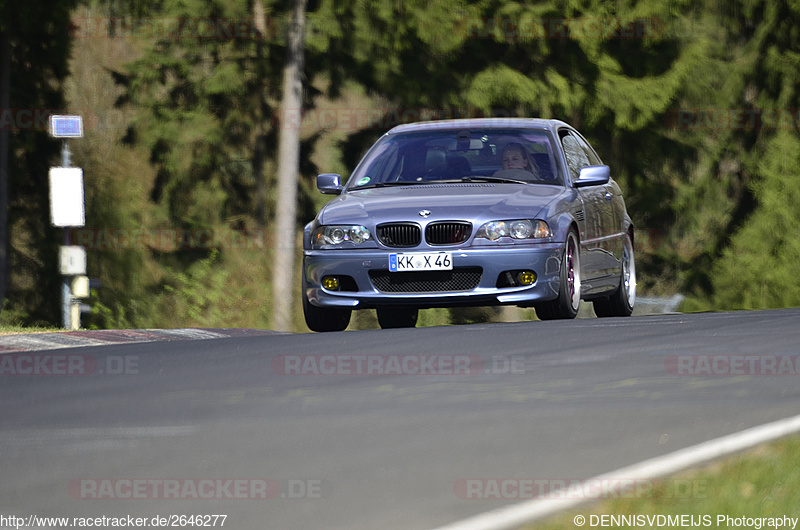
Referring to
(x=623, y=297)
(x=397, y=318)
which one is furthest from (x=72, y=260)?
(x=623, y=297)

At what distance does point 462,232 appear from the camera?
11664mm

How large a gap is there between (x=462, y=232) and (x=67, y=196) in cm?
784

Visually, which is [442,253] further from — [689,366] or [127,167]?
[127,167]

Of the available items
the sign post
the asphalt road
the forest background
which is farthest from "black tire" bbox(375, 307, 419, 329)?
the forest background

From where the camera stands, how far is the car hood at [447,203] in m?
11.7

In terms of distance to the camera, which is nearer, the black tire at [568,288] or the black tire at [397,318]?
Answer: the black tire at [568,288]

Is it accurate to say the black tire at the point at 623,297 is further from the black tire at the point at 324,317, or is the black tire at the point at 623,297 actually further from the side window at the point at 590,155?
the black tire at the point at 324,317

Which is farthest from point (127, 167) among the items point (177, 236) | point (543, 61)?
point (543, 61)

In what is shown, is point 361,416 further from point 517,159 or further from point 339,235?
point 517,159

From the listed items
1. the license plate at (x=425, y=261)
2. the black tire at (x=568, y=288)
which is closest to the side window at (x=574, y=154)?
the black tire at (x=568, y=288)

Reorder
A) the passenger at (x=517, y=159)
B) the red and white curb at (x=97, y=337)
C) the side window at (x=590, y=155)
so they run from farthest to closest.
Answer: the side window at (x=590, y=155) < the passenger at (x=517, y=159) < the red and white curb at (x=97, y=337)

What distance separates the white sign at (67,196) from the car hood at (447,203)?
6390 mm

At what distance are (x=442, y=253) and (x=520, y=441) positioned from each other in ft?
17.6

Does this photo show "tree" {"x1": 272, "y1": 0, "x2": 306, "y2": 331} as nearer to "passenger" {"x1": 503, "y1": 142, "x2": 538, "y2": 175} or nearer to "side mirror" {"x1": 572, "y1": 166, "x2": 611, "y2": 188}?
"passenger" {"x1": 503, "y1": 142, "x2": 538, "y2": 175}
